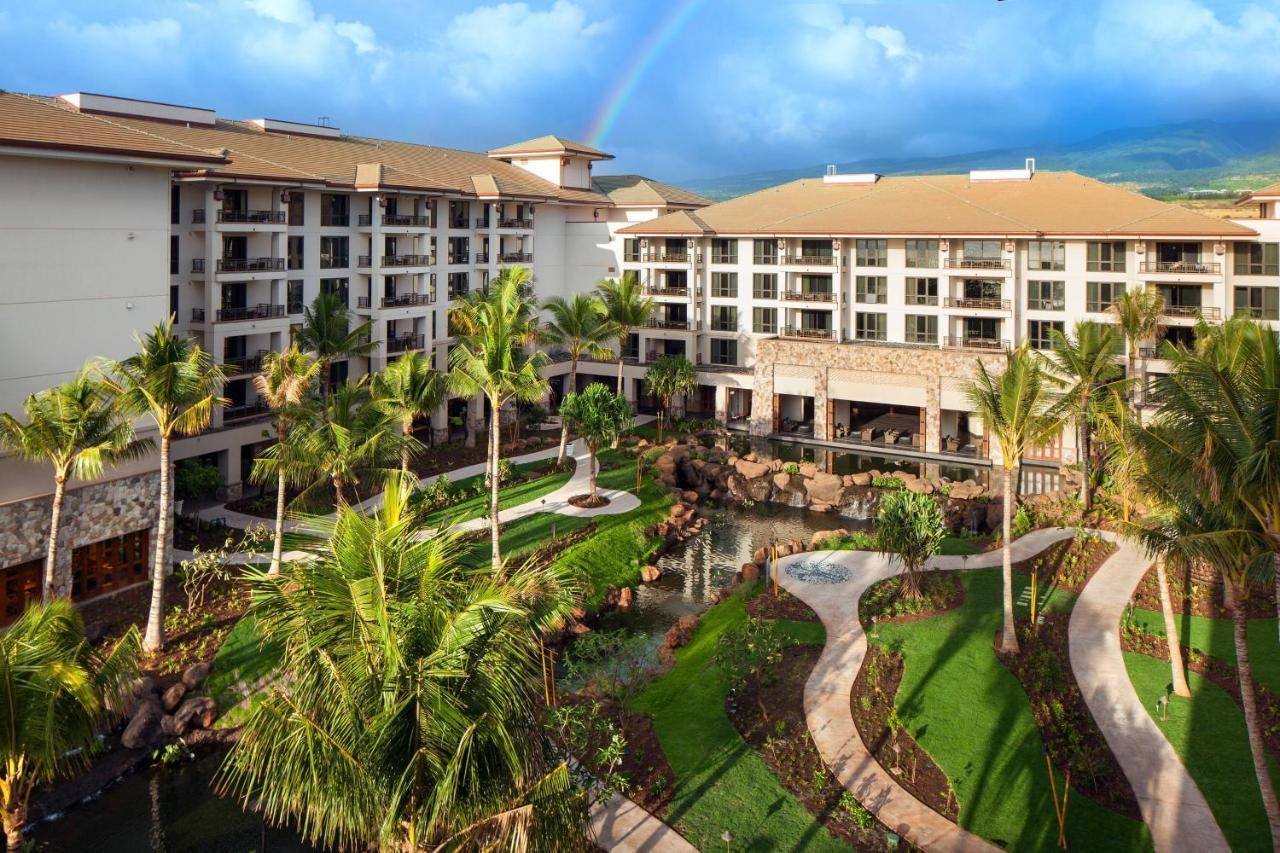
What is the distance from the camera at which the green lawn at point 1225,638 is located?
21625 millimetres

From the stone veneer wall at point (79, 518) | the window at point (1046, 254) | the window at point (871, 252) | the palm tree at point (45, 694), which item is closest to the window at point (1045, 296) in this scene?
the window at point (1046, 254)

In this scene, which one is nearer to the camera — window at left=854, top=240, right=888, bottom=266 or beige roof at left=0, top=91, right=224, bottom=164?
beige roof at left=0, top=91, right=224, bottom=164

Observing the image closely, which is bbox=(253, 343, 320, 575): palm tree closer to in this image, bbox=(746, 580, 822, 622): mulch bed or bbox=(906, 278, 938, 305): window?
bbox=(746, 580, 822, 622): mulch bed

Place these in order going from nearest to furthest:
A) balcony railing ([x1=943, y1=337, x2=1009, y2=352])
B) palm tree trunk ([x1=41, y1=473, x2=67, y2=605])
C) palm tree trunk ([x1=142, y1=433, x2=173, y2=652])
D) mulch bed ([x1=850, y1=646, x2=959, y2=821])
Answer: mulch bed ([x1=850, y1=646, x2=959, y2=821]) → palm tree trunk ([x1=41, y1=473, x2=67, y2=605]) → palm tree trunk ([x1=142, y1=433, x2=173, y2=652]) → balcony railing ([x1=943, y1=337, x2=1009, y2=352])

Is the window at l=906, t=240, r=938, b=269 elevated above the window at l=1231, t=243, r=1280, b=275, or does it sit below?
above

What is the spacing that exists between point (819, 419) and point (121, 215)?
114 feet

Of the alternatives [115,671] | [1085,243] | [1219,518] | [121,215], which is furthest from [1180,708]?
[1085,243]

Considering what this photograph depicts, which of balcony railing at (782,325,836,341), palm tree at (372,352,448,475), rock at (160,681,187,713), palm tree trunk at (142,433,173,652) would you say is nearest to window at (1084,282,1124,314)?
balcony railing at (782,325,836,341)

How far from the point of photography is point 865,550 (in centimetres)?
3291

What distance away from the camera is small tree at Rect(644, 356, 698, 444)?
52500mm

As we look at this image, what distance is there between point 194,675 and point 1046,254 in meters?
41.5

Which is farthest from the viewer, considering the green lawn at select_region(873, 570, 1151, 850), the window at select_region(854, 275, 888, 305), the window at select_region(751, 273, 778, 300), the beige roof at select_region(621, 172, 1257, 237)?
the window at select_region(751, 273, 778, 300)

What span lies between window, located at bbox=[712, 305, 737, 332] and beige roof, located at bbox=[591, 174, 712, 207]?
A: 8515 mm

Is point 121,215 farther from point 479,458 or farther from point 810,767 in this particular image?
point 810,767
